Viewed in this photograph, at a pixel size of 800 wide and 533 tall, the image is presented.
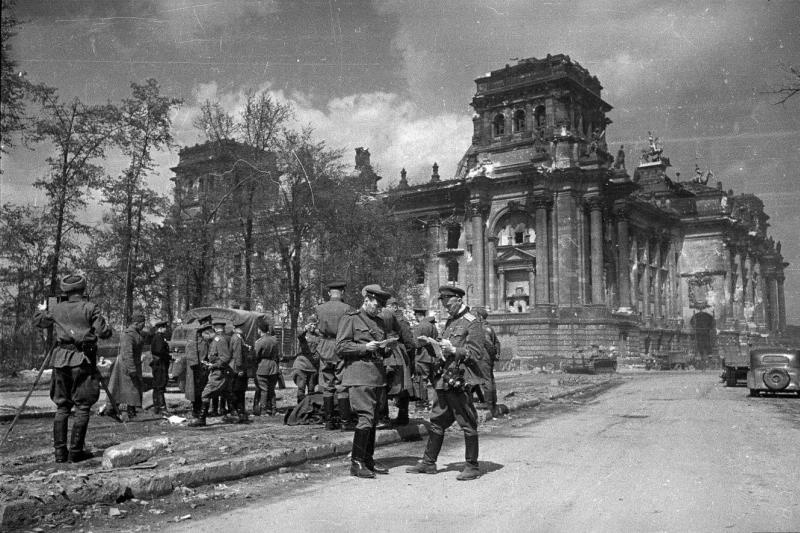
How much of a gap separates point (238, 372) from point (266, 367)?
915mm

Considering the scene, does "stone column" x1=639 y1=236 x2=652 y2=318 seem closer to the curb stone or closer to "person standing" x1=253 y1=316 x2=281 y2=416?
"person standing" x1=253 y1=316 x2=281 y2=416

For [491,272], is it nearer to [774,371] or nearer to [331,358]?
[774,371]

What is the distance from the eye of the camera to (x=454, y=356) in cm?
743

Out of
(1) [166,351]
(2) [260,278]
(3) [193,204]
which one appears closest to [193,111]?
(3) [193,204]

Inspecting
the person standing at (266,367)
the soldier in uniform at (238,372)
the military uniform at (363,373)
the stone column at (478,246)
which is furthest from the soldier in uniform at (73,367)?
the stone column at (478,246)

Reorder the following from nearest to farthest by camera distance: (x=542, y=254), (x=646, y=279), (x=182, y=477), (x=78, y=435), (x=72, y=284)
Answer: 1. (x=182, y=477)
2. (x=78, y=435)
3. (x=72, y=284)
4. (x=542, y=254)
5. (x=646, y=279)

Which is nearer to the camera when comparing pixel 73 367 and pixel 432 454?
pixel 432 454

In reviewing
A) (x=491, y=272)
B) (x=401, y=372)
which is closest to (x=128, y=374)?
(x=401, y=372)

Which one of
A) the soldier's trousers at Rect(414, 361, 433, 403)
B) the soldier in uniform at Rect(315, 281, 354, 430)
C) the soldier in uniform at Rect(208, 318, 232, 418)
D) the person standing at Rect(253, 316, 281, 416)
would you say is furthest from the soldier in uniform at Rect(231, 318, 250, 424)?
the soldier's trousers at Rect(414, 361, 433, 403)

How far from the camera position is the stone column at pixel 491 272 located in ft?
178

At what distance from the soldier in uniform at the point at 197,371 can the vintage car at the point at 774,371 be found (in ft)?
52.8

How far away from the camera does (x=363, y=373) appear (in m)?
7.45

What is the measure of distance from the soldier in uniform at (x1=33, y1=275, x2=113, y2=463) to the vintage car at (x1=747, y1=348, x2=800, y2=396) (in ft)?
61.0

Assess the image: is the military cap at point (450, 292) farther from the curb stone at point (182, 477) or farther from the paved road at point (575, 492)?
the curb stone at point (182, 477)
